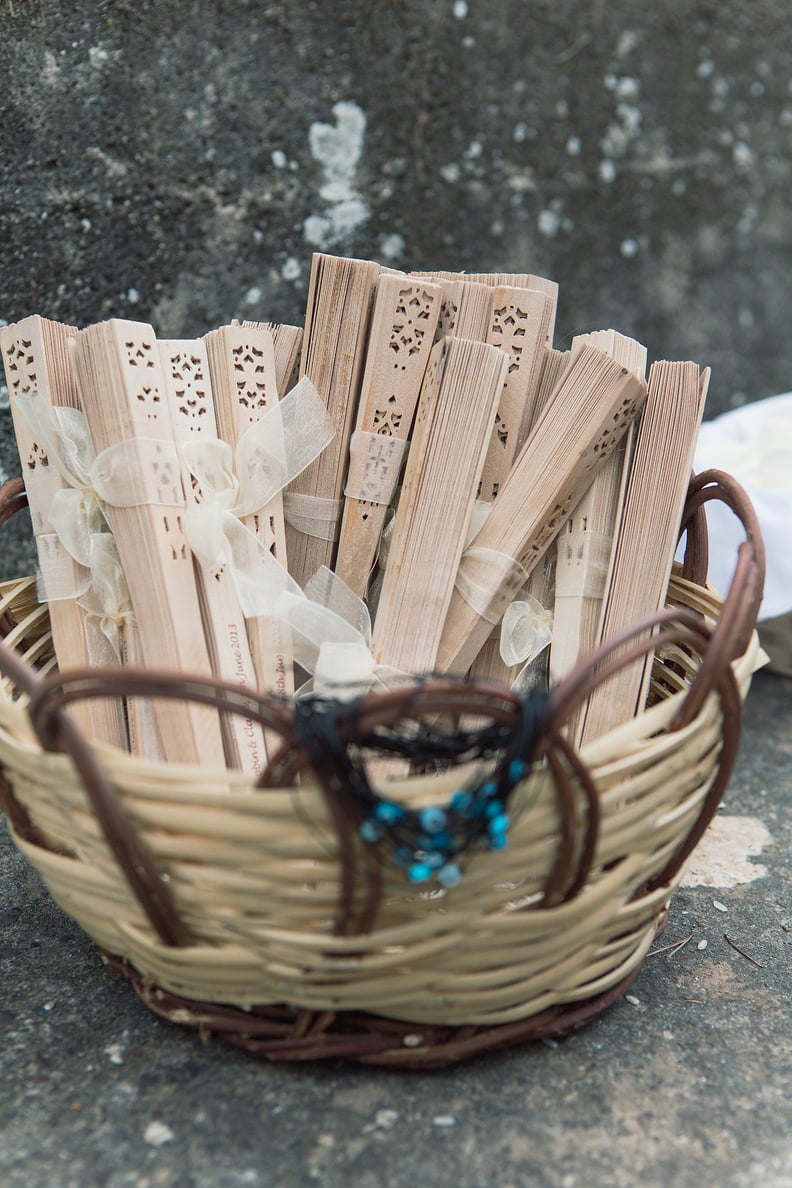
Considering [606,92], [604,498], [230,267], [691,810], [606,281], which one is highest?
[606,92]

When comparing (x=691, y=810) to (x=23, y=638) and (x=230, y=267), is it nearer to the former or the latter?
(x=23, y=638)

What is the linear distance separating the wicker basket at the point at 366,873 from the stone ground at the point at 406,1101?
32 millimetres

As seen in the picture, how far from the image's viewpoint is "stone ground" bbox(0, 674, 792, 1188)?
636 mm

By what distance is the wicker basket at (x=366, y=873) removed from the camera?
594 millimetres

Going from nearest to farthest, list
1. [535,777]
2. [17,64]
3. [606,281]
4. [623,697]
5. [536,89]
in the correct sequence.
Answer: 1. [535,777]
2. [623,697]
3. [17,64]
4. [536,89]
5. [606,281]

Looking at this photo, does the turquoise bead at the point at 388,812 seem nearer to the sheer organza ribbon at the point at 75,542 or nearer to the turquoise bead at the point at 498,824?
the turquoise bead at the point at 498,824

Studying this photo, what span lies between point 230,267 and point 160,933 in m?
0.99

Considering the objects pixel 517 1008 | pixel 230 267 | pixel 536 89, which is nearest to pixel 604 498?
pixel 517 1008

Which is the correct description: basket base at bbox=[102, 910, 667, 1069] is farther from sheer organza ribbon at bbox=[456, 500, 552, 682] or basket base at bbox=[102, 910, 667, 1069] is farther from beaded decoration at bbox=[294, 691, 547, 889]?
sheer organza ribbon at bbox=[456, 500, 552, 682]

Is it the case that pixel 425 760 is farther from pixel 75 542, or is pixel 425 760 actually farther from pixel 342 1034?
pixel 75 542

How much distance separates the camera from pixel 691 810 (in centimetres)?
71

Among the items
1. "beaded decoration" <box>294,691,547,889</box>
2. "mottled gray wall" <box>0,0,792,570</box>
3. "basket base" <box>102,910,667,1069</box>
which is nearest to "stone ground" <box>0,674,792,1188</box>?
"basket base" <box>102,910,667,1069</box>

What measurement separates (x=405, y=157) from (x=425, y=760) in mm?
1166

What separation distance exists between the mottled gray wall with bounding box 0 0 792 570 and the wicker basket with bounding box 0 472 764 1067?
733 mm
